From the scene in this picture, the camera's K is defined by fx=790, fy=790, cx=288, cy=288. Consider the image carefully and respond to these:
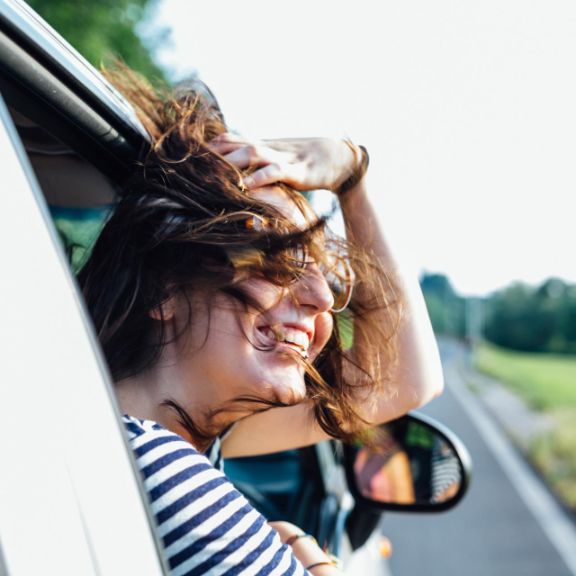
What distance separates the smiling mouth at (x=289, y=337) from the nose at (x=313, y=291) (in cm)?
6

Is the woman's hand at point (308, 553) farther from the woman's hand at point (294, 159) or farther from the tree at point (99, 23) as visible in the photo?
the tree at point (99, 23)

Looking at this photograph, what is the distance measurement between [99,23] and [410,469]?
10.7 m

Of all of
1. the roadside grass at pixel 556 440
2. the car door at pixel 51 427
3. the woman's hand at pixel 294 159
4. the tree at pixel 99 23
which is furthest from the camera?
the tree at pixel 99 23

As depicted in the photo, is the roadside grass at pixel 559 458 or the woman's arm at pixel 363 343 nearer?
the woman's arm at pixel 363 343

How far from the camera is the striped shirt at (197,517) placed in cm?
103

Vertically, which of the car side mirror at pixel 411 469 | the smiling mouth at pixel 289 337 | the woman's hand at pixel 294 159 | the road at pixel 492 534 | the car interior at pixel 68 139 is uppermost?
the car interior at pixel 68 139

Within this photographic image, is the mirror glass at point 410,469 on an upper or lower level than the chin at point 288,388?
lower

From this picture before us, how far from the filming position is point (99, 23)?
1174 cm

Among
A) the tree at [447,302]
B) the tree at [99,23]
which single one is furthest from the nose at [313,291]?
the tree at [447,302]

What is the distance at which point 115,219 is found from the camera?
145 centimetres

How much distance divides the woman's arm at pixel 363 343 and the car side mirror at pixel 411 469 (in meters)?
0.55

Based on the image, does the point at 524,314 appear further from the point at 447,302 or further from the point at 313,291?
the point at 313,291

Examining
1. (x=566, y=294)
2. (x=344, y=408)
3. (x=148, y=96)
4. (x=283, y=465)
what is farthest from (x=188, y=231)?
(x=566, y=294)

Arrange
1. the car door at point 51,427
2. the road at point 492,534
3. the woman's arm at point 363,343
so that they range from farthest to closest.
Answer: the road at point 492,534
the woman's arm at point 363,343
the car door at point 51,427
